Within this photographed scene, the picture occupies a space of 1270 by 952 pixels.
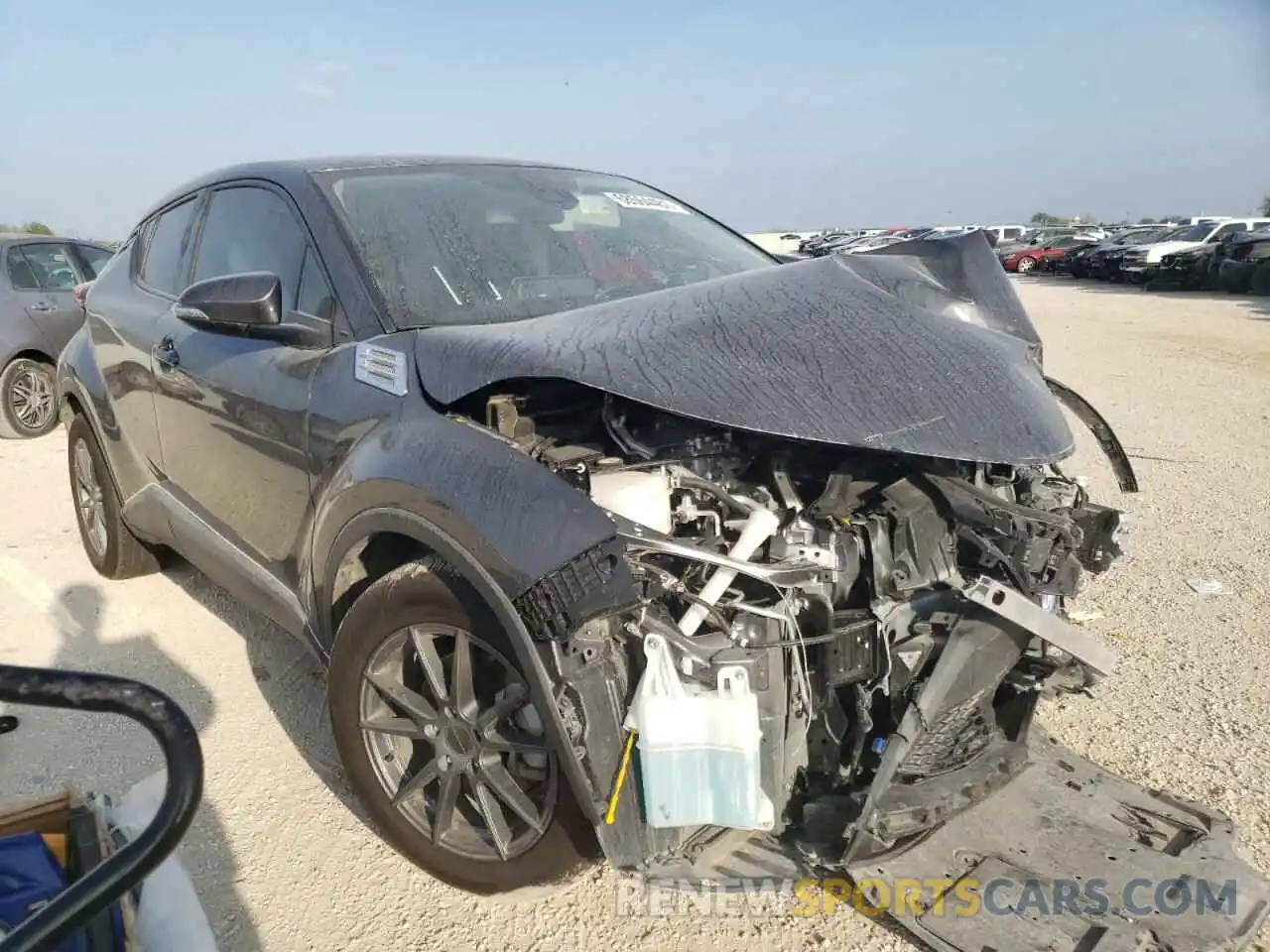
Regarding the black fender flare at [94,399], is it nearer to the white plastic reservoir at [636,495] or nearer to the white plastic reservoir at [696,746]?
the white plastic reservoir at [636,495]

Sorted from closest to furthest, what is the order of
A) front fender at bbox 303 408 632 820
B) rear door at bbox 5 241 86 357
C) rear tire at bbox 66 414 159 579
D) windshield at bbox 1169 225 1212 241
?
front fender at bbox 303 408 632 820 → rear tire at bbox 66 414 159 579 → rear door at bbox 5 241 86 357 → windshield at bbox 1169 225 1212 241

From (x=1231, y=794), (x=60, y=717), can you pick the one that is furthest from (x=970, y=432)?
(x=60, y=717)

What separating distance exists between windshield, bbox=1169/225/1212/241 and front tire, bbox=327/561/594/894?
28865 millimetres

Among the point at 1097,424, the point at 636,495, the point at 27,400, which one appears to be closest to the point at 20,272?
the point at 27,400

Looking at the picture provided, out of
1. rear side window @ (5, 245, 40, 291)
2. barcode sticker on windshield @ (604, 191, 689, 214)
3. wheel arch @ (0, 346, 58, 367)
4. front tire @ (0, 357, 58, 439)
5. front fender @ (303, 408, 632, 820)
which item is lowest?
front tire @ (0, 357, 58, 439)

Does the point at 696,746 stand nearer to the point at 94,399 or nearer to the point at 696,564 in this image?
the point at 696,564

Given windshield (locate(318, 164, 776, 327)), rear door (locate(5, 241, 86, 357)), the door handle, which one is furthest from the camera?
rear door (locate(5, 241, 86, 357))

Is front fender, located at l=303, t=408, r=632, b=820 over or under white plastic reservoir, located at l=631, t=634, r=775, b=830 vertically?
over

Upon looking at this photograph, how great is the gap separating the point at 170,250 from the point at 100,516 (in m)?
1.47

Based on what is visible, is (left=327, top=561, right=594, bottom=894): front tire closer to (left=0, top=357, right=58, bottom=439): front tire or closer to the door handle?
the door handle

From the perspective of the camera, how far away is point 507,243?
9.23ft

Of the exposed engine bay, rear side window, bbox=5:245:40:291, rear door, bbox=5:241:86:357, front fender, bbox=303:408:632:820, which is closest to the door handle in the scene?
front fender, bbox=303:408:632:820

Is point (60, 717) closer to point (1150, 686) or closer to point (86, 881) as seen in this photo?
point (86, 881)

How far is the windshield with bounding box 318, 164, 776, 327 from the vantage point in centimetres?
257
